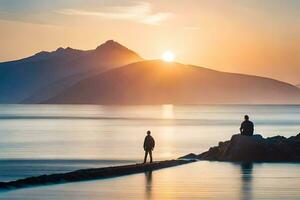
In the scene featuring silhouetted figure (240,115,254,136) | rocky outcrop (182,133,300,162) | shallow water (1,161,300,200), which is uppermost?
silhouetted figure (240,115,254,136)

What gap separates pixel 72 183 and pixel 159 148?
3622 centimetres

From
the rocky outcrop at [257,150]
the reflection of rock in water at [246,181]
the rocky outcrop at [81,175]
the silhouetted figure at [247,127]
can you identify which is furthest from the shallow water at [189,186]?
the silhouetted figure at [247,127]

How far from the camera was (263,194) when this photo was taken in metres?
28.1

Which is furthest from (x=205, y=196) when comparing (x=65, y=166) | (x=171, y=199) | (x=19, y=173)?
(x=65, y=166)

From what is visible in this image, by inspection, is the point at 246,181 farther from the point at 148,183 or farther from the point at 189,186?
the point at 148,183

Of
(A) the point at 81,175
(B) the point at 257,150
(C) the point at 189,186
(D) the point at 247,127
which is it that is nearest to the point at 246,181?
(C) the point at 189,186

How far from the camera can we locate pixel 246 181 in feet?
107

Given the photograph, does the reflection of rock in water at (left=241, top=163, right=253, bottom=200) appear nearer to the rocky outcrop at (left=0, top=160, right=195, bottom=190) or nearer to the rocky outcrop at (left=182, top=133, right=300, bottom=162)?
the rocky outcrop at (left=182, top=133, right=300, bottom=162)

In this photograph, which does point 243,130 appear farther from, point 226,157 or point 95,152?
point 95,152

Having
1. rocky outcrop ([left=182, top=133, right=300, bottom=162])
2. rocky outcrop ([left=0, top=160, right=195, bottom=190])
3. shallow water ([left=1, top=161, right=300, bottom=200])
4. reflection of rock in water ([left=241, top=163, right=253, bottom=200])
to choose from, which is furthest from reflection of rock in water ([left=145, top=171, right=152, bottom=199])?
rocky outcrop ([left=182, top=133, right=300, bottom=162])

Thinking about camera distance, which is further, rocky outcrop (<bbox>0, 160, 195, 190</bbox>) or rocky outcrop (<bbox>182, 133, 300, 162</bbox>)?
rocky outcrop (<bbox>182, 133, 300, 162</bbox>)

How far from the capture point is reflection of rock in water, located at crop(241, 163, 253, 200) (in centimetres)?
2798

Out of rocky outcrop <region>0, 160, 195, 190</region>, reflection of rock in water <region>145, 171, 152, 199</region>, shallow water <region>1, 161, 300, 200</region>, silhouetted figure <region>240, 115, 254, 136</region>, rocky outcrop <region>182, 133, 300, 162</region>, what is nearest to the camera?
shallow water <region>1, 161, 300, 200</region>

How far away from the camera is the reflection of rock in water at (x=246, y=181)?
91.8ft
